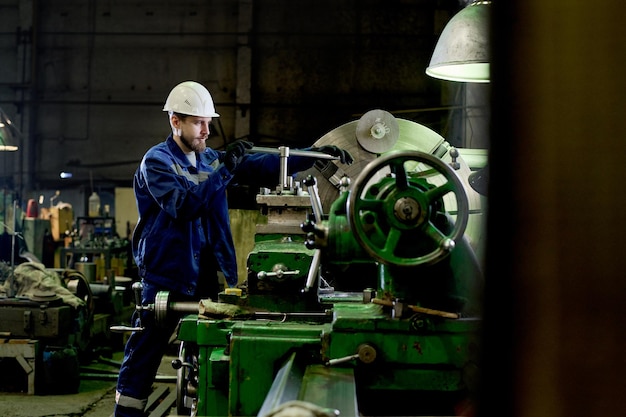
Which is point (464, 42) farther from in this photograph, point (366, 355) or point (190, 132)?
point (366, 355)

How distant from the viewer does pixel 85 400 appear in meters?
3.91

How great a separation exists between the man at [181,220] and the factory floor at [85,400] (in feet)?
2.94

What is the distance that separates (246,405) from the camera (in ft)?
5.53

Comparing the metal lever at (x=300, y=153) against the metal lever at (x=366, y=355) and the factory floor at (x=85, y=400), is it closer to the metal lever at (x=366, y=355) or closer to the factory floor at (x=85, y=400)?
the metal lever at (x=366, y=355)

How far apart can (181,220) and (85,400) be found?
1.94 meters

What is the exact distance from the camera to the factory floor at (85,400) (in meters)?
3.60

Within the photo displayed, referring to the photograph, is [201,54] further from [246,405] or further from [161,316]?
[246,405]

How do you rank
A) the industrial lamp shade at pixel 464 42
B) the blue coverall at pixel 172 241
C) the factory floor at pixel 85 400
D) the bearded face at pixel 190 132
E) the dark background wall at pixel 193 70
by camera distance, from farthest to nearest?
1. the dark background wall at pixel 193 70
2. the factory floor at pixel 85 400
3. the bearded face at pixel 190 132
4. the industrial lamp shade at pixel 464 42
5. the blue coverall at pixel 172 241

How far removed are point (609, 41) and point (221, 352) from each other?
1.59m

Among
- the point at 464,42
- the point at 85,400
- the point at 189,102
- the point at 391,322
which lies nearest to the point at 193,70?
the point at 85,400

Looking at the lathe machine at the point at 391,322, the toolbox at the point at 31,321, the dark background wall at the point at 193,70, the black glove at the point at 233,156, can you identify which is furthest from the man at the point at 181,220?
the dark background wall at the point at 193,70

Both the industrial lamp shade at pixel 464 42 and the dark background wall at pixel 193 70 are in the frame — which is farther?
the dark background wall at pixel 193 70

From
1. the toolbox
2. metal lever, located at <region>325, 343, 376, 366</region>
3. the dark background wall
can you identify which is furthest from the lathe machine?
the dark background wall

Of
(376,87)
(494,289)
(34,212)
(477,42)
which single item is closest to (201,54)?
(376,87)
